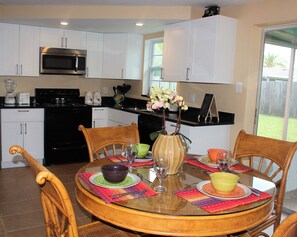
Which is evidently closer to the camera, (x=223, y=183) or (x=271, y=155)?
(x=223, y=183)

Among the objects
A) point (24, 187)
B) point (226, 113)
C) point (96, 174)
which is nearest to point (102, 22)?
point (226, 113)

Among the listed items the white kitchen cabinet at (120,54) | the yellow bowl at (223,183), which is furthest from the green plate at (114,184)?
the white kitchen cabinet at (120,54)

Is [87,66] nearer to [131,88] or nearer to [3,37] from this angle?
[131,88]

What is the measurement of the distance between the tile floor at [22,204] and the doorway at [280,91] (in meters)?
2.16

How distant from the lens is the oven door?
4664mm

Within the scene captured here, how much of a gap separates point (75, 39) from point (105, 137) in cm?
304

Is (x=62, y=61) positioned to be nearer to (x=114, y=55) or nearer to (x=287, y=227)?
(x=114, y=55)

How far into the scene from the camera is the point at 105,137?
242 cm

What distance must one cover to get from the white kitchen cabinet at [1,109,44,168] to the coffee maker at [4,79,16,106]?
0.96 ft

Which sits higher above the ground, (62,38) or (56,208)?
(62,38)

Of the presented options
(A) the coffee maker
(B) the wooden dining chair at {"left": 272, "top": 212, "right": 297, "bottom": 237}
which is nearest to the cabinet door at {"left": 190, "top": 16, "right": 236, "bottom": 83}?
(A) the coffee maker

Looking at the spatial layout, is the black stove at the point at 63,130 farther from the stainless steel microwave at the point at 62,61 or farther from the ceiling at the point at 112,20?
the ceiling at the point at 112,20

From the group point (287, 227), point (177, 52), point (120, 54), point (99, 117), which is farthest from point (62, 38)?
point (287, 227)

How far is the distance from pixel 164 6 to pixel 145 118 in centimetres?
144
